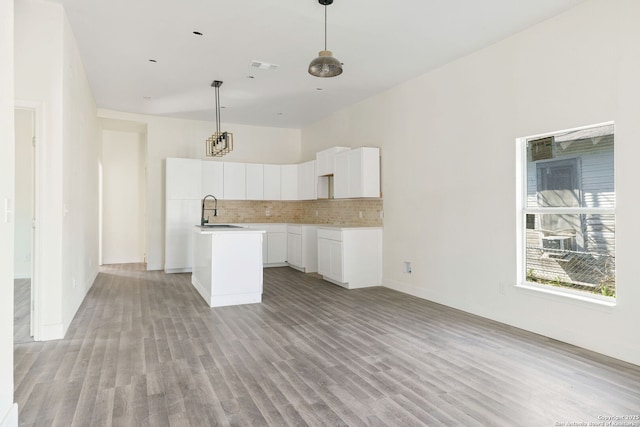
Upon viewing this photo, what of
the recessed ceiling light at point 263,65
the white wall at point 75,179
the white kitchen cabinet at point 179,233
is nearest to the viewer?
the white wall at point 75,179

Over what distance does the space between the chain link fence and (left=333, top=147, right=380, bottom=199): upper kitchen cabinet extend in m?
2.59

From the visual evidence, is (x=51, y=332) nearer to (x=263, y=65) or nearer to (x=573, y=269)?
(x=263, y=65)

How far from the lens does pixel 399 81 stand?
5504 mm

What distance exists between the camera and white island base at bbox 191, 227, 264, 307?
15.8ft

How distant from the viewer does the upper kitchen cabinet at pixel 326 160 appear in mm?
6840

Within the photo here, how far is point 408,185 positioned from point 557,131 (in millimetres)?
2179

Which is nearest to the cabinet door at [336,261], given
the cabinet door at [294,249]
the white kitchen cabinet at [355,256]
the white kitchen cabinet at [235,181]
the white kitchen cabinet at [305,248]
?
the white kitchen cabinet at [355,256]

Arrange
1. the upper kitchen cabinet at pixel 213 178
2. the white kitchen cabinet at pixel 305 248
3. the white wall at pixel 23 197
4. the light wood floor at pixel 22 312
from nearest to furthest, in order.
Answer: the light wood floor at pixel 22 312 → the white wall at pixel 23 197 → the white kitchen cabinet at pixel 305 248 → the upper kitchen cabinet at pixel 213 178

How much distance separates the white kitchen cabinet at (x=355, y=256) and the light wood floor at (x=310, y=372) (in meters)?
1.33

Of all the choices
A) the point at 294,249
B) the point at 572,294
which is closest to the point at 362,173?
the point at 294,249

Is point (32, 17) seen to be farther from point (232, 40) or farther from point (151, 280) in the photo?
point (151, 280)

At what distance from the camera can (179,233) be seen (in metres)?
7.35

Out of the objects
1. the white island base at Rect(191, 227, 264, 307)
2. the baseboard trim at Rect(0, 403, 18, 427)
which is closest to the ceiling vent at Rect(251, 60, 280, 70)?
the white island base at Rect(191, 227, 264, 307)

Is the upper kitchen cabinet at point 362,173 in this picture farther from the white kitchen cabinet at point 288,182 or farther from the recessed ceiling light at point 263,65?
the white kitchen cabinet at point 288,182
